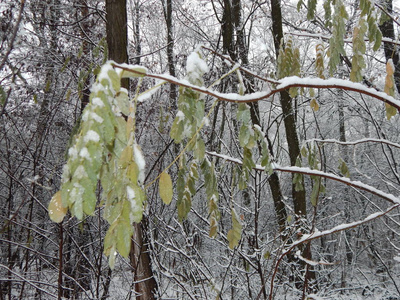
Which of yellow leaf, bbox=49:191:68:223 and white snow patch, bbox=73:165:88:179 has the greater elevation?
white snow patch, bbox=73:165:88:179

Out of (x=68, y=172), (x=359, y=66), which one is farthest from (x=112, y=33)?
(x=68, y=172)

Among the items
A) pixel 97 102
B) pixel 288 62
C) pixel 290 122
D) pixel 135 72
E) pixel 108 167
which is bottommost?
pixel 108 167

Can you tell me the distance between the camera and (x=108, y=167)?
2.90 ft

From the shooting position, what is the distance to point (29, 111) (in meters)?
5.35

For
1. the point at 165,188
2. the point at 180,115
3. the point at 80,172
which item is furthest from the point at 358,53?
the point at 80,172

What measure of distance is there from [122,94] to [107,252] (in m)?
0.43

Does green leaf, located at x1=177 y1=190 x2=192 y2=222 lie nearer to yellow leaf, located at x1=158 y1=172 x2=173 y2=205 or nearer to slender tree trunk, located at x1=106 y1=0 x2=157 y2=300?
yellow leaf, located at x1=158 y1=172 x2=173 y2=205

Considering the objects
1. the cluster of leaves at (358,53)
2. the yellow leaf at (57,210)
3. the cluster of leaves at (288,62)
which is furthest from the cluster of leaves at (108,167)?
the cluster of leaves at (288,62)

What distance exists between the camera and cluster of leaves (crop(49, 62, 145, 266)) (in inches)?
28.2

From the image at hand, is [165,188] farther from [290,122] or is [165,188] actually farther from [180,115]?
[290,122]

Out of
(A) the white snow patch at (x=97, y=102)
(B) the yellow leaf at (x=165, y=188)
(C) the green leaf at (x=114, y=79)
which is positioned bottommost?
(B) the yellow leaf at (x=165, y=188)

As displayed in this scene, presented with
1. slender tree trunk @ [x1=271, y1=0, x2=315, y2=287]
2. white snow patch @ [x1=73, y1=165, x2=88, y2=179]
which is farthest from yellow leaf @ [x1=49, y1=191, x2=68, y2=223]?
slender tree trunk @ [x1=271, y1=0, x2=315, y2=287]

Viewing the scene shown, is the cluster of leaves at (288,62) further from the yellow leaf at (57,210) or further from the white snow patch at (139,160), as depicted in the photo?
the yellow leaf at (57,210)

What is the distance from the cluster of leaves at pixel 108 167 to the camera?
2.35ft
